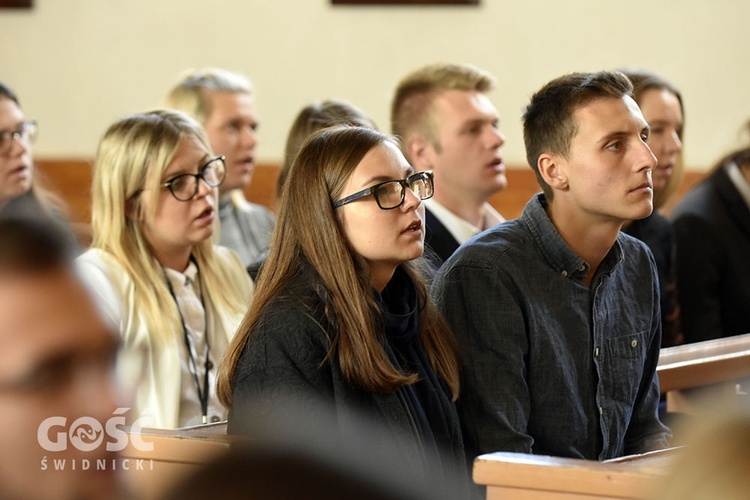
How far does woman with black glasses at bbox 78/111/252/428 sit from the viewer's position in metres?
2.63

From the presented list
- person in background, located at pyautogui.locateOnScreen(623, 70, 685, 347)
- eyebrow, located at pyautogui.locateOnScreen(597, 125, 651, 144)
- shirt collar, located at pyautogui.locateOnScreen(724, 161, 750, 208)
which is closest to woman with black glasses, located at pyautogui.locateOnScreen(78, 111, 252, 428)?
eyebrow, located at pyautogui.locateOnScreen(597, 125, 651, 144)

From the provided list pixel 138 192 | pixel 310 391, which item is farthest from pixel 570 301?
pixel 138 192

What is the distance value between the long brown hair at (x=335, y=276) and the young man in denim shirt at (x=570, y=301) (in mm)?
99

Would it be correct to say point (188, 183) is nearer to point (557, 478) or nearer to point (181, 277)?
point (181, 277)

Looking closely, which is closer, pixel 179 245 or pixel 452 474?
pixel 452 474

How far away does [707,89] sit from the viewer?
493 cm

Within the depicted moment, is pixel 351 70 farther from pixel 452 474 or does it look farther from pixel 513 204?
pixel 452 474

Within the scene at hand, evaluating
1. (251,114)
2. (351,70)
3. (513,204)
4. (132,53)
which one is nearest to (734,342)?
(251,114)

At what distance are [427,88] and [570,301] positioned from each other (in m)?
1.60

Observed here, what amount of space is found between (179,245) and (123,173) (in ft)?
0.77

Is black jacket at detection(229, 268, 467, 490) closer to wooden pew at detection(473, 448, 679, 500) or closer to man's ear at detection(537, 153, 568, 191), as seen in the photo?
wooden pew at detection(473, 448, 679, 500)

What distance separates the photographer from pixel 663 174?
356 centimetres

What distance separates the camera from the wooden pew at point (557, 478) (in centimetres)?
150
